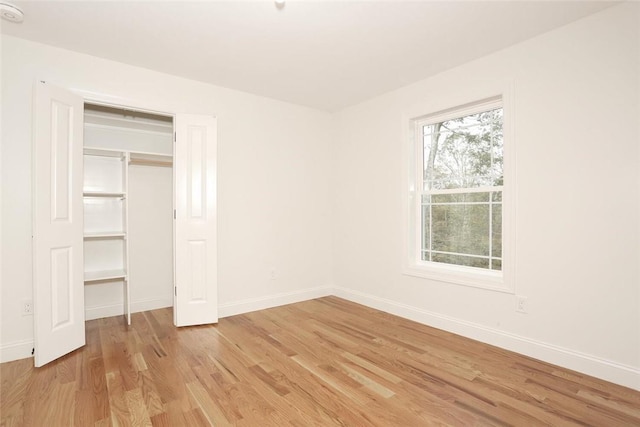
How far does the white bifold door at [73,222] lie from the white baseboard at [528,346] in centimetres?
221

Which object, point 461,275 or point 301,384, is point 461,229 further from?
point 301,384

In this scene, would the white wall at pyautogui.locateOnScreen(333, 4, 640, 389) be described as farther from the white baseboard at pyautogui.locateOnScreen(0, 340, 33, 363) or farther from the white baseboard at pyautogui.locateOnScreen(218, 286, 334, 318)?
the white baseboard at pyautogui.locateOnScreen(0, 340, 33, 363)

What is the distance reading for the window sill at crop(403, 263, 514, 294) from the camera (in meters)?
2.88

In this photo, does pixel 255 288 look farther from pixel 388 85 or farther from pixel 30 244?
pixel 388 85

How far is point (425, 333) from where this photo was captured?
317 centimetres

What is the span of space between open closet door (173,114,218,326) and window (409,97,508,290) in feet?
7.49

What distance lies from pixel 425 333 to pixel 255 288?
205 centimetres

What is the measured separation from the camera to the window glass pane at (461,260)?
3156mm

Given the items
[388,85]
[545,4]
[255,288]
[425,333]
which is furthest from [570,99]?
[255,288]

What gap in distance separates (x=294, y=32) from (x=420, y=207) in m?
2.26

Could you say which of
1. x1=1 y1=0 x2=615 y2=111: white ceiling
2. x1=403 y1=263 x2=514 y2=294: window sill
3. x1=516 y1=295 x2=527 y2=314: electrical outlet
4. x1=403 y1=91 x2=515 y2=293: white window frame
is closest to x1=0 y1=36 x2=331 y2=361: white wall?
x1=1 y1=0 x2=615 y2=111: white ceiling

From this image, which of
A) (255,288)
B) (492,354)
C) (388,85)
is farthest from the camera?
(255,288)

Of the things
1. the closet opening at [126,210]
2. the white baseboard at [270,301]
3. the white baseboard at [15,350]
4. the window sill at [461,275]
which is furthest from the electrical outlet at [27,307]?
the window sill at [461,275]

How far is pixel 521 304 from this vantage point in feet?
8.91
